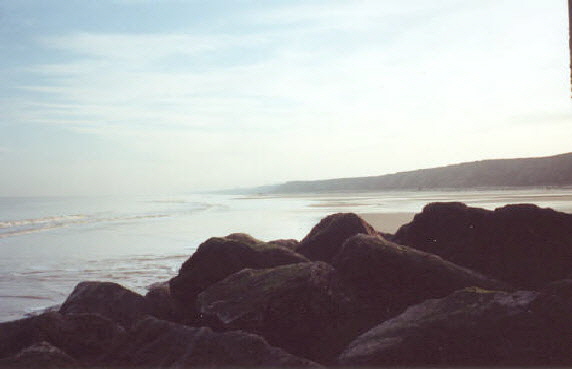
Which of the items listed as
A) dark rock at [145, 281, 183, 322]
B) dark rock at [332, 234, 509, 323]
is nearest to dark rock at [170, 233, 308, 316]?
dark rock at [145, 281, 183, 322]

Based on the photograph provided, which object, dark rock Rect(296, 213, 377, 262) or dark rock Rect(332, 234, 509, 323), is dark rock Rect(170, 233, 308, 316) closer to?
dark rock Rect(296, 213, 377, 262)

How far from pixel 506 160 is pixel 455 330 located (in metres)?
89.3

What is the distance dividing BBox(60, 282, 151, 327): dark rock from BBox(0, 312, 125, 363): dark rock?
38.7 inches

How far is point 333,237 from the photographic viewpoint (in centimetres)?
675

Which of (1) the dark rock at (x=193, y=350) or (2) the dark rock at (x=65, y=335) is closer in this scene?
(1) the dark rock at (x=193, y=350)

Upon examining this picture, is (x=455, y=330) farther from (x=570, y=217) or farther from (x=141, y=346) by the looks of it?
(x=570, y=217)

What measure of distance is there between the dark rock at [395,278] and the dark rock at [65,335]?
7.98ft

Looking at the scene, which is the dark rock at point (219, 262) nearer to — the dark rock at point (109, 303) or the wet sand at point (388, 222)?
the dark rock at point (109, 303)

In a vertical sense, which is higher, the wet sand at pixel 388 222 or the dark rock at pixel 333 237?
the dark rock at pixel 333 237

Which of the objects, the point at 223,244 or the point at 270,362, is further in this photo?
the point at 223,244

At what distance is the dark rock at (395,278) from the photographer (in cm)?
470

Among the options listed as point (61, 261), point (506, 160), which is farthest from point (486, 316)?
point (506, 160)

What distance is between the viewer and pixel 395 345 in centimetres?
345

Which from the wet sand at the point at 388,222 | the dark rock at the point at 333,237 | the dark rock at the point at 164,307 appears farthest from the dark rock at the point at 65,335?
the wet sand at the point at 388,222
